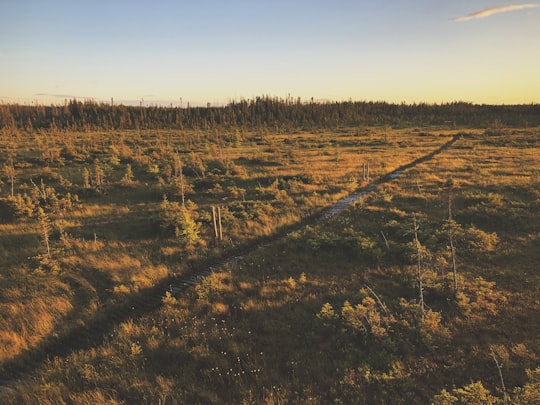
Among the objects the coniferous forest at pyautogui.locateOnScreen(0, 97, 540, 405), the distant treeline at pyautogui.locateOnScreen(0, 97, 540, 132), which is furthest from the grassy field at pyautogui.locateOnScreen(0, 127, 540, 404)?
the distant treeline at pyautogui.locateOnScreen(0, 97, 540, 132)

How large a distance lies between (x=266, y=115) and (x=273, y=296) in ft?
358

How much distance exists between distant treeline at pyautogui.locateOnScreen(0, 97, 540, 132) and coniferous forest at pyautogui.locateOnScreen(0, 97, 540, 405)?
63098 mm

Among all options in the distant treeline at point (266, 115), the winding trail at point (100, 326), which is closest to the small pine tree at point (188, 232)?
the winding trail at point (100, 326)

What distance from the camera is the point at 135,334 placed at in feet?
31.7

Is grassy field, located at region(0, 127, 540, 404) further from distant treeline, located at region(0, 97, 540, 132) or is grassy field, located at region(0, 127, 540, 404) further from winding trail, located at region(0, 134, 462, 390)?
distant treeline, located at region(0, 97, 540, 132)

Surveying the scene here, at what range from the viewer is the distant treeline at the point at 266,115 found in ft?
296

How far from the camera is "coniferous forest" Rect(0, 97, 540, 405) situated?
7.91 m

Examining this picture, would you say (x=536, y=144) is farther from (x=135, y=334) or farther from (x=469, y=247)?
(x=135, y=334)

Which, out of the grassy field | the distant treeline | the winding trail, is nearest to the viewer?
the grassy field

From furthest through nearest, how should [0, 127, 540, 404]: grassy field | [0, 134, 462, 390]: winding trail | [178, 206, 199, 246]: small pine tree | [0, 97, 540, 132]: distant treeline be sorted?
[0, 97, 540, 132]: distant treeline → [178, 206, 199, 246]: small pine tree → [0, 134, 462, 390]: winding trail → [0, 127, 540, 404]: grassy field

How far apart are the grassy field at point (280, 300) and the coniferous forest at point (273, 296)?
0.18 feet

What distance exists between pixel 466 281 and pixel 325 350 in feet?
19.7

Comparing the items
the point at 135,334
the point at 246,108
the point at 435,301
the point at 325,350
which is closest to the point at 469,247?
the point at 435,301

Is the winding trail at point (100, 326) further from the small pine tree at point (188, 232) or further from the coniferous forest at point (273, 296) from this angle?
the small pine tree at point (188, 232)
